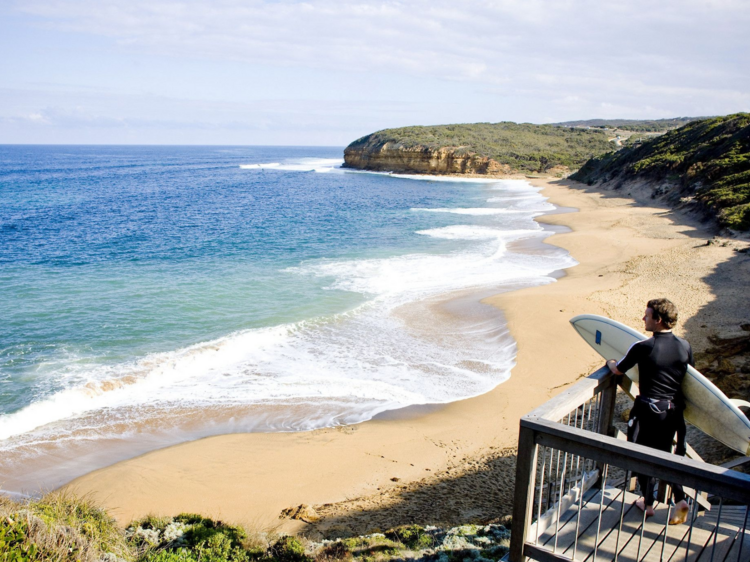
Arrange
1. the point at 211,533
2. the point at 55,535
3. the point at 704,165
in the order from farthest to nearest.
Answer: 1. the point at 704,165
2. the point at 211,533
3. the point at 55,535

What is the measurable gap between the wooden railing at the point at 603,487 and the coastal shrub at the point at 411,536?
6.00ft

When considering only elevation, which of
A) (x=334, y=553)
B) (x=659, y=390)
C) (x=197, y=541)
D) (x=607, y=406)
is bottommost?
(x=197, y=541)

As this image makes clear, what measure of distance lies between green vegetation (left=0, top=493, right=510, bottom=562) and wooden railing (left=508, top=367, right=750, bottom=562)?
149 cm

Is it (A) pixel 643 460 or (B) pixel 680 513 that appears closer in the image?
(A) pixel 643 460

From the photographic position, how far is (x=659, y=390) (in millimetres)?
3734

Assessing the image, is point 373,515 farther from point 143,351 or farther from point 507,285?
point 507,285

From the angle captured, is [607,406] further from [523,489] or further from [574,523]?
[523,489]

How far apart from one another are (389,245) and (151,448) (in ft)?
59.2

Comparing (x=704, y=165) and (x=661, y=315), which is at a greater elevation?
(x=704, y=165)

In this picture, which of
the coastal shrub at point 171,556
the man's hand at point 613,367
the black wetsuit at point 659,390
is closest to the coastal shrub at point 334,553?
the coastal shrub at point 171,556

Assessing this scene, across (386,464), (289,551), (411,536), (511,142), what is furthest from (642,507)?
(511,142)

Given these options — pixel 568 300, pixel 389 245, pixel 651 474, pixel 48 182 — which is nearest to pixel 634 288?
pixel 568 300

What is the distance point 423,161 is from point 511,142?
58.7 ft

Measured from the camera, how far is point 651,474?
2.80 meters
